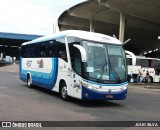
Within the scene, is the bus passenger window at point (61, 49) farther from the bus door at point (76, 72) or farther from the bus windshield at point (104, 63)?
the bus windshield at point (104, 63)

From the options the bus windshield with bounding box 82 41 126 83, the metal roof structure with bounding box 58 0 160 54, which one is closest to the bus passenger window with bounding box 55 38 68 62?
the bus windshield with bounding box 82 41 126 83

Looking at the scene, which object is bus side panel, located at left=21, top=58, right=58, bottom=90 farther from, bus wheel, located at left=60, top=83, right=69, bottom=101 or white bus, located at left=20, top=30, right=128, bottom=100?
bus wheel, located at left=60, top=83, right=69, bottom=101

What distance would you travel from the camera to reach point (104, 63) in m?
14.1

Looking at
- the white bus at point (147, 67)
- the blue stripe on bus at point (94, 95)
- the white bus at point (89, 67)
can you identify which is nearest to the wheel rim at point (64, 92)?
the white bus at point (89, 67)

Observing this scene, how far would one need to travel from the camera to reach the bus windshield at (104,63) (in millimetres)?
13773

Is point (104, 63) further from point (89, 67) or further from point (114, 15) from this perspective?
point (114, 15)

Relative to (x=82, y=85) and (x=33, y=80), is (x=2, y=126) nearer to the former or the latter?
(x=82, y=85)

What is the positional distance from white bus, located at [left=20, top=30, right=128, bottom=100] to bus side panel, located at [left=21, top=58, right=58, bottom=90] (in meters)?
0.14

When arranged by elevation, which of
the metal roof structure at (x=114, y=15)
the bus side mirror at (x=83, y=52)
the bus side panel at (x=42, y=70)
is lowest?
the bus side panel at (x=42, y=70)

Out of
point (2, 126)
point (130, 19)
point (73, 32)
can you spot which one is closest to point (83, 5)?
point (130, 19)

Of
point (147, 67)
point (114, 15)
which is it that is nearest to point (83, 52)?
point (147, 67)

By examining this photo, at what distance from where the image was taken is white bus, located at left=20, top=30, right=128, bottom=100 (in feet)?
45.0

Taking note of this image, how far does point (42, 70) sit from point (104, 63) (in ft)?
18.1

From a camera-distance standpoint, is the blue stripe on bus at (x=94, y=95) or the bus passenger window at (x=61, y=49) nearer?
the blue stripe on bus at (x=94, y=95)
